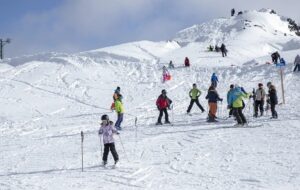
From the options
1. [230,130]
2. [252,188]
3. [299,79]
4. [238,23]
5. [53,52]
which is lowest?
[252,188]

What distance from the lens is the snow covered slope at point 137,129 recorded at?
13.6 metres

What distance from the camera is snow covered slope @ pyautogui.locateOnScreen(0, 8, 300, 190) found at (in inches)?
535

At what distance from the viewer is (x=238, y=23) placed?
3450 inches

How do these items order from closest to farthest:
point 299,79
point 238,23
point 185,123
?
point 185,123 → point 299,79 → point 238,23

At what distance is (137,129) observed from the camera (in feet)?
73.5

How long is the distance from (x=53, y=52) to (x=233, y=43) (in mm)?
26736

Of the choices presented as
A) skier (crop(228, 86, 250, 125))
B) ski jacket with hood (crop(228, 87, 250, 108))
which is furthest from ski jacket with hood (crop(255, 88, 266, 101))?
ski jacket with hood (crop(228, 87, 250, 108))

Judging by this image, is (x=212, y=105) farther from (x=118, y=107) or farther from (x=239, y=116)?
(x=118, y=107)

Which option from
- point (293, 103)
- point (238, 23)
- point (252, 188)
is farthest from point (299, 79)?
point (238, 23)

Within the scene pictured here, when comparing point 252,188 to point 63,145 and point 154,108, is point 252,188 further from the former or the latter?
point 154,108

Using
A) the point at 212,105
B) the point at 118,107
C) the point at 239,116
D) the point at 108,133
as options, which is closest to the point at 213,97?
the point at 212,105

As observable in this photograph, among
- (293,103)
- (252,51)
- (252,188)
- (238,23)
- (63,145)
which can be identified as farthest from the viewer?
(238,23)

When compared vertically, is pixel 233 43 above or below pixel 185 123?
above

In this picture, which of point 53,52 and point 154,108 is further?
point 53,52
